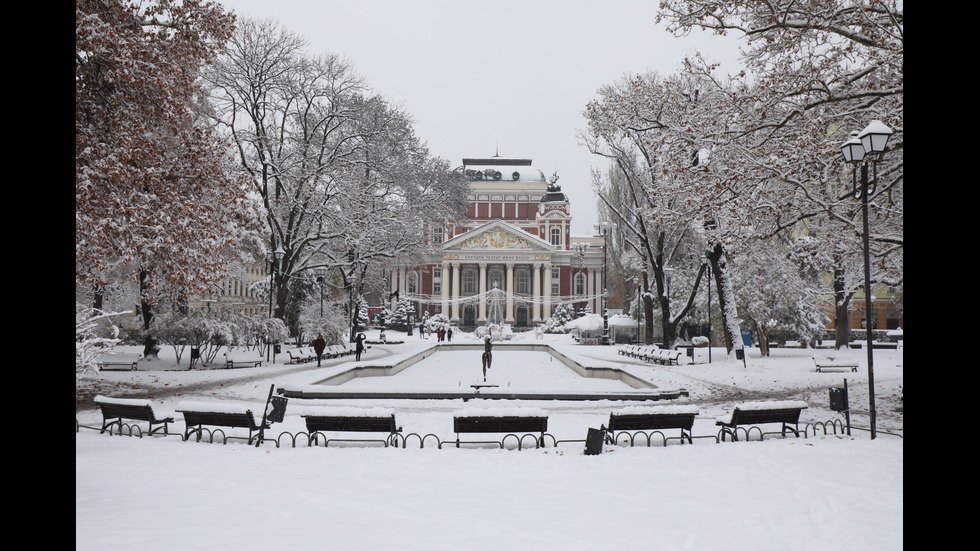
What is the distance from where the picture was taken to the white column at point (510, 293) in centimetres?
6900

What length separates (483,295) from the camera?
70.1m

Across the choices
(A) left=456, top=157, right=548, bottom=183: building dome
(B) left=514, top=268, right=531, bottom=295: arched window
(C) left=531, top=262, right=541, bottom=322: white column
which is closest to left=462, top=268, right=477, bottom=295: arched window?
(B) left=514, top=268, right=531, bottom=295: arched window

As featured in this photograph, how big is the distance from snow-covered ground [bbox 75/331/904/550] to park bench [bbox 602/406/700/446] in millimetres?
282

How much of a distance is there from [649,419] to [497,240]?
Answer: 2508 inches

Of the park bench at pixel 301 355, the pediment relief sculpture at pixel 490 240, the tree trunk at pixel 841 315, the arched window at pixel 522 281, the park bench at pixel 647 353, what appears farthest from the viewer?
the arched window at pixel 522 281

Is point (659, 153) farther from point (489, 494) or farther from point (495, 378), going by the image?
point (489, 494)

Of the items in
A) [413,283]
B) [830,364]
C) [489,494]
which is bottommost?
[489,494]

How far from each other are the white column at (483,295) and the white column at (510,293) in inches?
96.9

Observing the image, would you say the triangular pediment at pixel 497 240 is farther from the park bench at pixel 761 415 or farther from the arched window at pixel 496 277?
the park bench at pixel 761 415

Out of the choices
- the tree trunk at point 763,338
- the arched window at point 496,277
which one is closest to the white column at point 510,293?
the arched window at point 496,277

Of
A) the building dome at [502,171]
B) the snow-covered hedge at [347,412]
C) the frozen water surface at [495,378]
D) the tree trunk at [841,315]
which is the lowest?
the frozen water surface at [495,378]

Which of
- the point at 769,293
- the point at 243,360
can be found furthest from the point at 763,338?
the point at 243,360

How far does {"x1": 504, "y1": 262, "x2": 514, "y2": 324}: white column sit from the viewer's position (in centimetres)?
6900
